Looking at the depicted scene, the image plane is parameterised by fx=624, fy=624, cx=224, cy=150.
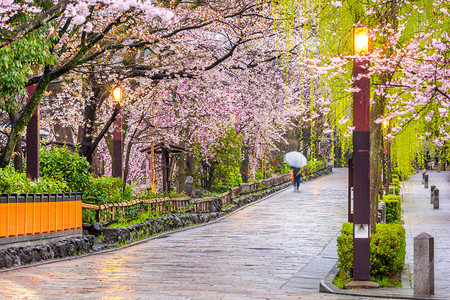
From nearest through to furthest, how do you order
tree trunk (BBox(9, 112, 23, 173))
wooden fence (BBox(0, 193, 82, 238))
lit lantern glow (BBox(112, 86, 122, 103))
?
wooden fence (BBox(0, 193, 82, 238)) → tree trunk (BBox(9, 112, 23, 173)) → lit lantern glow (BBox(112, 86, 122, 103))

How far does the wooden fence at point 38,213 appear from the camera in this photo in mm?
13875

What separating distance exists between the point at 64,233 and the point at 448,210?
2169 centimetres

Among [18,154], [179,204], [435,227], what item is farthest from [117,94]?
[435,227]

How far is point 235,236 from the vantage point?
Result: 67.7ft

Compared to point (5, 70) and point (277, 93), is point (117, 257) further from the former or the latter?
point (277, 93)

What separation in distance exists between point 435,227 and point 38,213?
48.0ft

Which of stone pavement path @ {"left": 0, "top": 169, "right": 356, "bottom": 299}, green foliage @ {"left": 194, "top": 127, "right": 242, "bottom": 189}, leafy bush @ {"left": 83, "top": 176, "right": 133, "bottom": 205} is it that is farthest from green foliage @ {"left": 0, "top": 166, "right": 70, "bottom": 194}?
green foliage @ {"left": 194, "top": 127, "right": 242, "bottom": 189}

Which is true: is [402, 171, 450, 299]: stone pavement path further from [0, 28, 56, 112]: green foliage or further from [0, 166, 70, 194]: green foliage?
[0, 28, 56, 112]: green foliage

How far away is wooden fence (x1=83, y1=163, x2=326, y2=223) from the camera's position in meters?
18.7

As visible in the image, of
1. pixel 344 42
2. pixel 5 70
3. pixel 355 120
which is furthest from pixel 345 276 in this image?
pixel 5 70

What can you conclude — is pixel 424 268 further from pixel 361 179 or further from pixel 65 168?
pixel 65 168

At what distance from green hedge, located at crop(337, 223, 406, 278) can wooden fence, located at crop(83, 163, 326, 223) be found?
8538 mm

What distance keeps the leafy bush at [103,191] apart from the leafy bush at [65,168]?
349 millimetres

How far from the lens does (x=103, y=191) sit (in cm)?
1869
